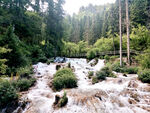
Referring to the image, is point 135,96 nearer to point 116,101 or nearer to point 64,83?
point 116,101

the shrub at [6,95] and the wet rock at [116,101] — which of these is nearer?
the shrub at [6,95]

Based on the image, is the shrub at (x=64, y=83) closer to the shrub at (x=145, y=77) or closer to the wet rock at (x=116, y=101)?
the wet rock at (x=116, y=101)

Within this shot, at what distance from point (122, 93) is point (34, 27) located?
20.7 m

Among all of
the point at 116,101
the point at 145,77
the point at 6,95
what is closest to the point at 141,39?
the point at 145,77

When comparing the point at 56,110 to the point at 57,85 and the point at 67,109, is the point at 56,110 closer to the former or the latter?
the point at 67,109

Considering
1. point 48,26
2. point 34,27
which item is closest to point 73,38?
point 48,26

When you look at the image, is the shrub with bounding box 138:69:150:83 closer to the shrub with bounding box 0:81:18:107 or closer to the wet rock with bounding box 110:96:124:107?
the wet rock with bounding box 110:96:124:107

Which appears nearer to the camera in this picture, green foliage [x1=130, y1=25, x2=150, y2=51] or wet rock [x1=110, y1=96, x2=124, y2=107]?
wet rock [x1=110, y1=96, x2=124, y2=107]

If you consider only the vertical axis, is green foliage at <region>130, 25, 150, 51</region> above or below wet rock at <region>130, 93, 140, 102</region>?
above

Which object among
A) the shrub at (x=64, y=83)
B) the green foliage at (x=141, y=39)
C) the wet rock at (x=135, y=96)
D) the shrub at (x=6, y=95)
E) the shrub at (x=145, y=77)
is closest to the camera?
the shrub at (x=6, y=95)

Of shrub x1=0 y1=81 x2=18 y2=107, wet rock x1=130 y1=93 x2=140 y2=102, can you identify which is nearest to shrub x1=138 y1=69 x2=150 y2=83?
wet rock x1=130 y1=93 x2=140 y2=102

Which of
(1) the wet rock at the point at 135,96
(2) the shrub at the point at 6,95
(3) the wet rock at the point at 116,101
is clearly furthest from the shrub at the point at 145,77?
(2) the shrub at the point at 6,95

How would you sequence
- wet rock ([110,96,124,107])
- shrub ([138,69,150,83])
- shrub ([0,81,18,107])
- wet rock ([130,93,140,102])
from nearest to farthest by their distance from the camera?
shrub ([0,81,18,107])
wet rock ([110,96,124,107])
wet rock ([130,93,140,102])
shrub ([138,69,150,83])

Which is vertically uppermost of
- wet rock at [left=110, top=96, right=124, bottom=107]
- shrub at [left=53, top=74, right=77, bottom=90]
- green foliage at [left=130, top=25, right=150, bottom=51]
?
green foliage at [left=130, top=25, right=150, bottom=51]
